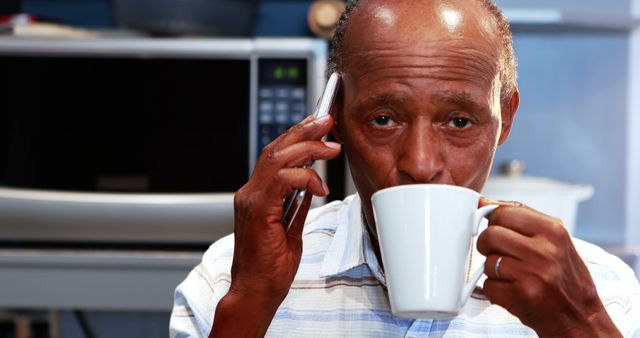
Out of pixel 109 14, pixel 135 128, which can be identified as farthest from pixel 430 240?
pixel 109 14

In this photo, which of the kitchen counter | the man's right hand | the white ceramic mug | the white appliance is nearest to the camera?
the white ceramic mug

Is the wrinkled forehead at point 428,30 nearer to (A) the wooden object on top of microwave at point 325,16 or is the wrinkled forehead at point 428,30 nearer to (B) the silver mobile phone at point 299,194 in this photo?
(B) the silver mobile phone at point 299,194

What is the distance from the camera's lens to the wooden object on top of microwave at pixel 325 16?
1.97 metres

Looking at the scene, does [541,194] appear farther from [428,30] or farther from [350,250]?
[428,30]

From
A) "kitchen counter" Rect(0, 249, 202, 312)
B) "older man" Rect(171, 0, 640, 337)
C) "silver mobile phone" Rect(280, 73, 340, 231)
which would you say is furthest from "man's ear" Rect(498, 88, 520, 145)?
"kitchen counter" Rect(0, 249, 202, 312)

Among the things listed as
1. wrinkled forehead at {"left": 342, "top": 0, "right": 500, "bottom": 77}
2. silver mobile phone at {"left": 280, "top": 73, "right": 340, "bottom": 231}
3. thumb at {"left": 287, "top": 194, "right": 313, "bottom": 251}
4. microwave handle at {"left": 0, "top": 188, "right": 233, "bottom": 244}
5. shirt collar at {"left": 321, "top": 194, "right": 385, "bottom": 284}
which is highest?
wrinkled forehead at {"left": 342, "top": 0, "right": 500, "bottom": 77}

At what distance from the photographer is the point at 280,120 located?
5.59 feet

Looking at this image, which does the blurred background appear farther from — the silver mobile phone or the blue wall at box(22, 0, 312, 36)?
the silver mobile phone

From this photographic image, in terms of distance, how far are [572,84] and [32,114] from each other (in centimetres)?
128

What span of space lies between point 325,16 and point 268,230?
3.91 feet

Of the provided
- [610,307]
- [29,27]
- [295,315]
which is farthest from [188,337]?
[29,27]

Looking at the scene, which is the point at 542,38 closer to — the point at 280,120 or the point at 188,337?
the point at 280,120

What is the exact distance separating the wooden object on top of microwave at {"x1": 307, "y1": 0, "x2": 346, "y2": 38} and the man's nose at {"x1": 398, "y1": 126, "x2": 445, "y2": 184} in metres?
1.12

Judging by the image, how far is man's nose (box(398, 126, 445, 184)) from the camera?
839 millimetres
